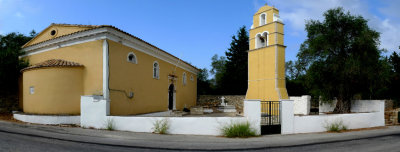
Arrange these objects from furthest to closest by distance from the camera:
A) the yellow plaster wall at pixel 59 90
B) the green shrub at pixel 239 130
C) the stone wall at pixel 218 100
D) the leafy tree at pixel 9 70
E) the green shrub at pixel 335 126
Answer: the stone wall at pixel 218 100 < the leafy tree at pixel 9 70 < the yellow plaster wall at pixel 59 90 < the green shrub at pixel 335 126 < the green shrub at pixel 239 130

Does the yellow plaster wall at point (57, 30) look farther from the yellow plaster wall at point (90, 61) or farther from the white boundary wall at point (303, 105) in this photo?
the white boundary wall at point (303, 105)

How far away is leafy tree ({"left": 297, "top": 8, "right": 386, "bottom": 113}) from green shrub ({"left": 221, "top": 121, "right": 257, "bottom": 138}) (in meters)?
8.18

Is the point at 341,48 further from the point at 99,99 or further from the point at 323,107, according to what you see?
the point at 99,99

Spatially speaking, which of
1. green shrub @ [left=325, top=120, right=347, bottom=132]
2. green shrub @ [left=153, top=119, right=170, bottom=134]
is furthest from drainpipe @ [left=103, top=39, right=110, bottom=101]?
green shrub @ [left=325, top=120, right=347, bottom=132]

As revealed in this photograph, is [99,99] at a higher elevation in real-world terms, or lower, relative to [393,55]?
lower

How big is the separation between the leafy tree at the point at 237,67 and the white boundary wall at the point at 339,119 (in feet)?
49.2

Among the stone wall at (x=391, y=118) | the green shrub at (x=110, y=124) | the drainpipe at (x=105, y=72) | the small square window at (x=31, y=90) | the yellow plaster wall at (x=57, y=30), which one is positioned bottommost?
the stone wall at (x=391, y=118)

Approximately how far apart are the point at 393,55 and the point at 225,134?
2937 centimetres

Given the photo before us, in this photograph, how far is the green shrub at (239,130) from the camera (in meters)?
9.23

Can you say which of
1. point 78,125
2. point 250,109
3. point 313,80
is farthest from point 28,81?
point 313,80

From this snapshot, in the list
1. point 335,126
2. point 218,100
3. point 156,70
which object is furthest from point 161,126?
point 218,100

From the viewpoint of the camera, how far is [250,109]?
9523mm

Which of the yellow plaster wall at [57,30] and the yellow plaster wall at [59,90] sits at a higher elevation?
the yellow plaster wall at [57,30]

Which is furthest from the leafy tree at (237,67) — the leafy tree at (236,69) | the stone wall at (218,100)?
the stone wall at (218,100)
